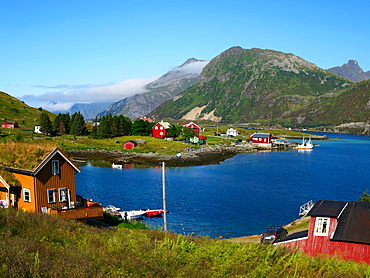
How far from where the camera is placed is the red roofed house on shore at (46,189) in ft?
99.9

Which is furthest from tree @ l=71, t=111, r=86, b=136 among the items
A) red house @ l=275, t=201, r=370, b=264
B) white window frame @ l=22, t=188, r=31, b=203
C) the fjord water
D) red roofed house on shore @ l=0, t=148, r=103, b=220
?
red house @ l=275, t=201, r=370, b=264

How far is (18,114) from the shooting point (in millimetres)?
173750

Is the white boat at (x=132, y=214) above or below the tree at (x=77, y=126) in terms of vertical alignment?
below

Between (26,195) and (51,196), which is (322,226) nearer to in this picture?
(51,196)

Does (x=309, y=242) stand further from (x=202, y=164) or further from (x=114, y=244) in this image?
(x=202, y=164)

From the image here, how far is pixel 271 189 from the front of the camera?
70188mm

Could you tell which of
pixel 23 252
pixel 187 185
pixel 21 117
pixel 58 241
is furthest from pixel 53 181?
pixel 21 117

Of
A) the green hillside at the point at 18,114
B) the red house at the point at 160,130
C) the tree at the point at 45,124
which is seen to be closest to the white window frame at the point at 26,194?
Result: the red house at the point at 160,130

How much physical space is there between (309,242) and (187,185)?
4480cm

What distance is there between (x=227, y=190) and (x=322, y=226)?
137 feet

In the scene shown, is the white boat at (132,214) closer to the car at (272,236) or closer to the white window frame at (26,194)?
the white window frame at (26,194)

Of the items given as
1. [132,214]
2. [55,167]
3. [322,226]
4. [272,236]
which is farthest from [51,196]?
[322,226]

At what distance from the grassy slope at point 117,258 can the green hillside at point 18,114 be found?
137 m

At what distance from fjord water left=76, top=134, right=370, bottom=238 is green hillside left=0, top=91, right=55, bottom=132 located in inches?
3076
